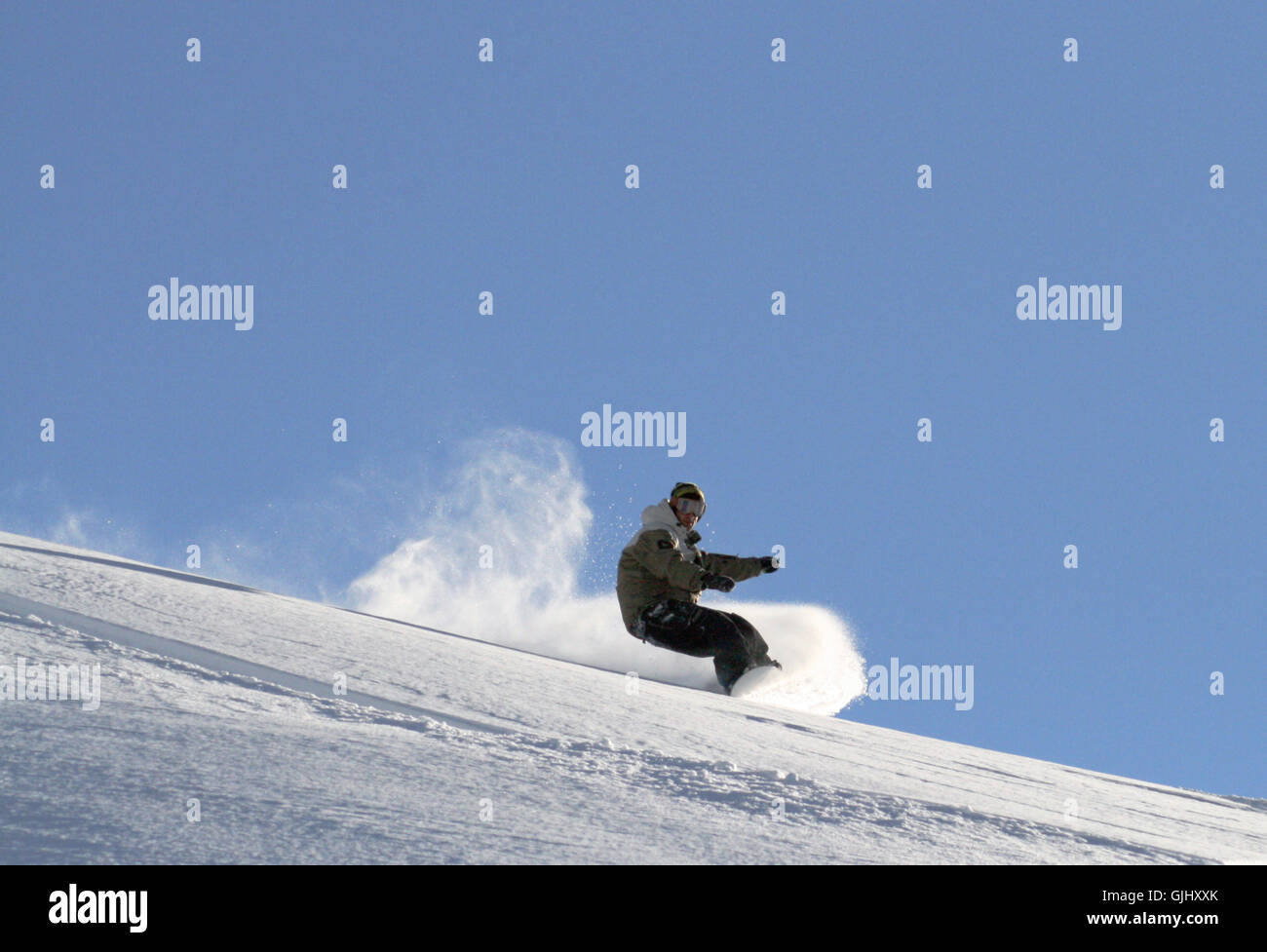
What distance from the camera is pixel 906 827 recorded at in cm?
378

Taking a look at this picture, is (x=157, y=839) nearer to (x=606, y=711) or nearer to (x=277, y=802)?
(x=277, y=802)

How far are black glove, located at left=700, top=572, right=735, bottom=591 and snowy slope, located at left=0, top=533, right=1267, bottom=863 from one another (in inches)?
76.4

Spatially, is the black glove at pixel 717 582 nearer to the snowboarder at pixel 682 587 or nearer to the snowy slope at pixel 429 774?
the snowboarder at pixel 682 587

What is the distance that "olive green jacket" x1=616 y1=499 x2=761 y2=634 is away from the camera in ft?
28.7

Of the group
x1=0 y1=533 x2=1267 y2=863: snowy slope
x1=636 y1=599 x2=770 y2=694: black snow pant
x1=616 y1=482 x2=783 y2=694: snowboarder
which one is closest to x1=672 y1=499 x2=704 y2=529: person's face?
x1=616 y1=482 x2=783 y2=694: snowboarder

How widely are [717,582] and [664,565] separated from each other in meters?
0.46

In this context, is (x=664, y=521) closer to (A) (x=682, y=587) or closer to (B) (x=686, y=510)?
(B) (x=686, y=510)

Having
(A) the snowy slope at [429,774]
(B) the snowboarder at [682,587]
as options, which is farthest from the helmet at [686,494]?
(A) the snowy slope at [429,774]

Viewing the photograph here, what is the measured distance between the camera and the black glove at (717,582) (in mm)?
8508

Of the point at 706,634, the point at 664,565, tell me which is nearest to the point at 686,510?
the point at 664,565

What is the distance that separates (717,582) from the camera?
856cm

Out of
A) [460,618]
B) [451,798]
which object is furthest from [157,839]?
[460,618]

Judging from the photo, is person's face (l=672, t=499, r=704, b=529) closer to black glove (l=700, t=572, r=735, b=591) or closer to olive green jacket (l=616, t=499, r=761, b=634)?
olive green jacket (l=616, t=499, r=761, b=634)
